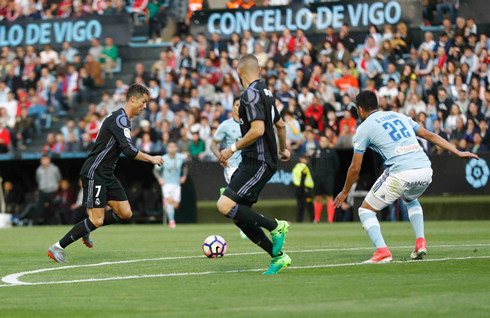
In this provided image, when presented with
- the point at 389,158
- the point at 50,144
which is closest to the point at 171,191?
the point at 50,144

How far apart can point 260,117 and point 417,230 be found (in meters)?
2.92

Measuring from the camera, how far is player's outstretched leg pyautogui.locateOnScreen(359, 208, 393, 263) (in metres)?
9.75

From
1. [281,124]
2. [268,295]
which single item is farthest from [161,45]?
[268,295]

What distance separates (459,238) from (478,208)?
811cm

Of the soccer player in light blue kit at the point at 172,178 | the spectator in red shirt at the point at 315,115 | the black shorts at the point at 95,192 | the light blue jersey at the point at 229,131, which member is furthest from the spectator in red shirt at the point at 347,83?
the black shorts at the point at 95,192

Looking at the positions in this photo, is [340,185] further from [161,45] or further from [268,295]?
[268,295]

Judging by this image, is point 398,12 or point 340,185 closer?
point 340,185

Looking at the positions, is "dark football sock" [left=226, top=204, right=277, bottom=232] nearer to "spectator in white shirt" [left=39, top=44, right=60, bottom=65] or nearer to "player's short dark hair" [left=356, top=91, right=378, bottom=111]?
"player's short dark hair" [left=356, top=91, right=378, bottom=111]

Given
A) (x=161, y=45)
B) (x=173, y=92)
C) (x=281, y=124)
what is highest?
(x=161, y=45)

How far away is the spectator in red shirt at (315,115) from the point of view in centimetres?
2419

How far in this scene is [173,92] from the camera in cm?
2778

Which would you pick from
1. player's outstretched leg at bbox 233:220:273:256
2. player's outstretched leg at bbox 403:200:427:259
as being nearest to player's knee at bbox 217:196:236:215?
player's outstretched leg at bbox 233:220:273:256

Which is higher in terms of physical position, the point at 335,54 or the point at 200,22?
the point at 200,22

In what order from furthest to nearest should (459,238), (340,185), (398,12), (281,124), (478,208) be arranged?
(398,12)
(340,185)
(478,208)
(459,238)
(281,124)
